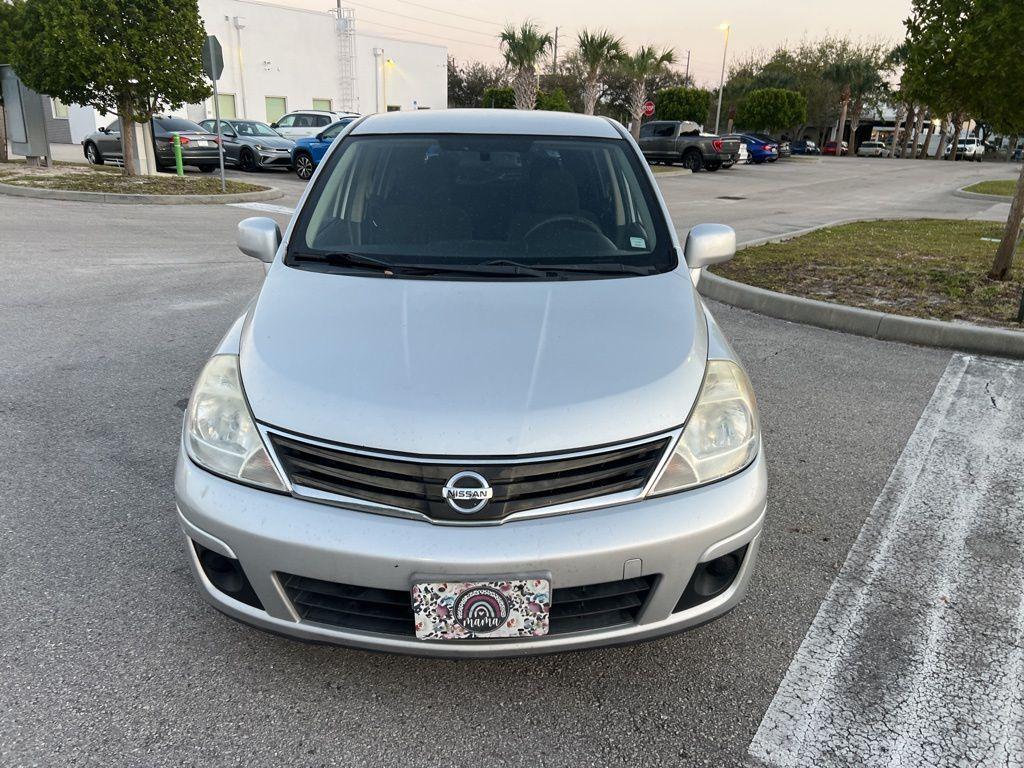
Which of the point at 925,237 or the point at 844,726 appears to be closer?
the point at 844,726

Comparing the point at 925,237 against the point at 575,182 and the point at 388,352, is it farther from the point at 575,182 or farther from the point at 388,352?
the point at 388,352

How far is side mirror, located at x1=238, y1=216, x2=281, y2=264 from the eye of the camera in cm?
314

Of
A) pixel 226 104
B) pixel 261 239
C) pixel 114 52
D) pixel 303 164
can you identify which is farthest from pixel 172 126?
pixel 261 239

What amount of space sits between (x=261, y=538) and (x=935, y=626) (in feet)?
7.18

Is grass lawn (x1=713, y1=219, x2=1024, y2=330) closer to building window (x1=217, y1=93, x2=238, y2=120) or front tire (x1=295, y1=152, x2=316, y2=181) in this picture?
front tire (x1=295, y1=152, x2=316, y2=181)

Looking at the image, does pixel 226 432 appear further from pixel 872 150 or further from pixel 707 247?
pixel 872 150

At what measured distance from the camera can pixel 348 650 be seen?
2.37 meters

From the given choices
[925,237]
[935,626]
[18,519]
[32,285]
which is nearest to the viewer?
[935,626]

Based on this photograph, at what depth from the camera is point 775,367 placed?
5203mm

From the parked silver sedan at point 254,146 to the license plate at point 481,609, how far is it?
19.3 m

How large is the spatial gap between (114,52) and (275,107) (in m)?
24.6

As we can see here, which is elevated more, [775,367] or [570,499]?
[570,499]

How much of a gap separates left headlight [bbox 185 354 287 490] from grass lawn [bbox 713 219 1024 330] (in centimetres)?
574

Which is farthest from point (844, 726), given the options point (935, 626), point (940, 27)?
point (940, 27)
